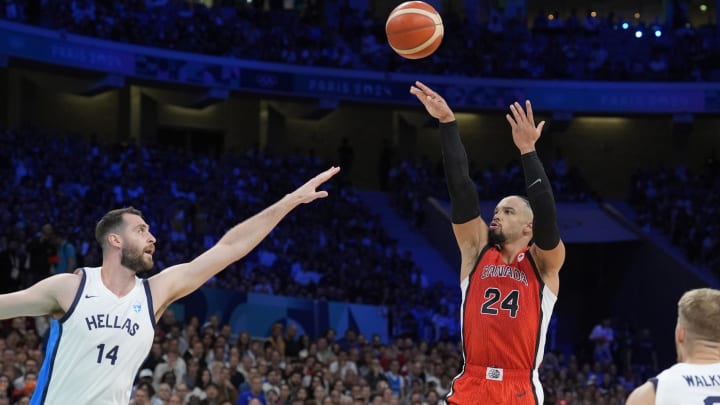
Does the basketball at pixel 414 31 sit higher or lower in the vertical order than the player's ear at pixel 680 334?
higher

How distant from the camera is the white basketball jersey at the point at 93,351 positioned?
18.7 ft

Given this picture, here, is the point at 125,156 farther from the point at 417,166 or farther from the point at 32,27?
the point at 417,166

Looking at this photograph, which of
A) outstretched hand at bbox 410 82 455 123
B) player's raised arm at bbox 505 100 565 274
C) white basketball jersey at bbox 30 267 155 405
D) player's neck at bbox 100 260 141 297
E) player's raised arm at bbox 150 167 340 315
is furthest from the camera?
outstretched hand at bbox 410 82 455 123

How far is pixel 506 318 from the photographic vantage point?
6680 mm

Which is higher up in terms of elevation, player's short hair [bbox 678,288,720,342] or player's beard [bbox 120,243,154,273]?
player's beard [bbox 120,243,154,273]

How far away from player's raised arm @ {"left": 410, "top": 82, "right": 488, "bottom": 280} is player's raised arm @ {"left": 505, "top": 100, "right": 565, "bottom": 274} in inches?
14.5

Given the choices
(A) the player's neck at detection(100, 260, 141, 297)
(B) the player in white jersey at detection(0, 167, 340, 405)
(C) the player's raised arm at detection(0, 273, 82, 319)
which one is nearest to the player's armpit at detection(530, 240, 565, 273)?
(B) the player in white jersey at detection(0, 167, 340, 405)

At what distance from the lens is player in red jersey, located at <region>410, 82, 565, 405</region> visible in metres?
6.57

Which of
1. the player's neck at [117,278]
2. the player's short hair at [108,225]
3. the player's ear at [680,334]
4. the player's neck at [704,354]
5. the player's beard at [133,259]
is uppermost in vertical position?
the player's short hair at [108,225]

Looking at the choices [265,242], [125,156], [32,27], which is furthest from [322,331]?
[32,27]

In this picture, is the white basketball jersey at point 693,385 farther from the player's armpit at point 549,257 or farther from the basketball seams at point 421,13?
the basketball seams at point 421,13

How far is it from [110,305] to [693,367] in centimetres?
311

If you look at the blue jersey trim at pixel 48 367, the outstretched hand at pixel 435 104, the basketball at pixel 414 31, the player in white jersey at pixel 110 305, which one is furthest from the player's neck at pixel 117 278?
the basketball at pixel 414 31

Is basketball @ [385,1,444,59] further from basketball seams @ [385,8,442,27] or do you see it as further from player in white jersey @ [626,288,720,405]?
player in white jersey @ [626,288,720,405]
